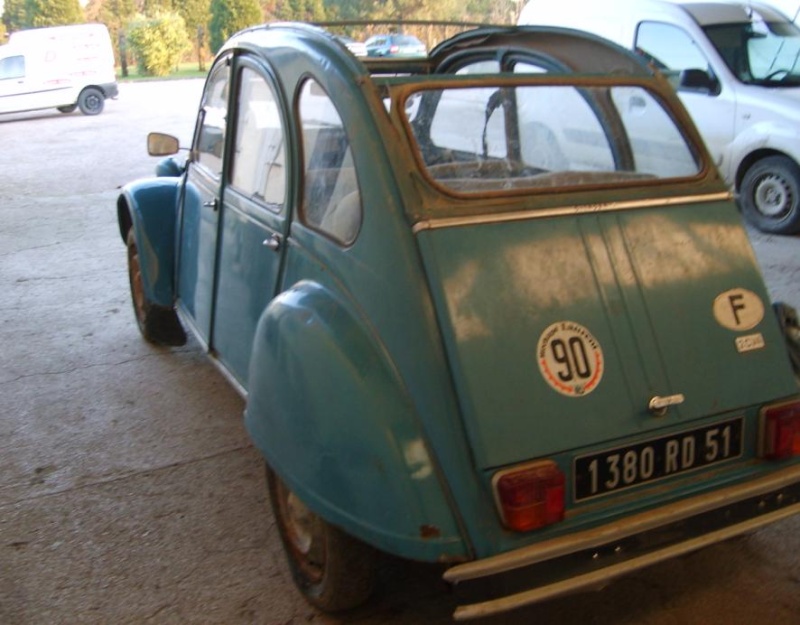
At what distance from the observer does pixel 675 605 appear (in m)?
3.06

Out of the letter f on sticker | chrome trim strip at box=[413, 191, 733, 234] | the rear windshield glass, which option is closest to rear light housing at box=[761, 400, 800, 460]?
the letter f on sticker

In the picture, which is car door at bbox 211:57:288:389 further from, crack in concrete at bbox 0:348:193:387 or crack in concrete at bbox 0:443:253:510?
crack in concrete at bbox 0:348:193:387

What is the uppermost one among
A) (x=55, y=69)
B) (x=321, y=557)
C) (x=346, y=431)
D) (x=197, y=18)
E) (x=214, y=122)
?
(x=197, y=18)

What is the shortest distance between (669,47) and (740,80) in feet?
2.75

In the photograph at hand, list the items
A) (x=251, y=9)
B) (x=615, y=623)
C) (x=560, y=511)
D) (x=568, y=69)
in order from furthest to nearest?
(x=251, y=9)
(x=568, y=69)
(x=615, y=623)
(x=560, y=511)

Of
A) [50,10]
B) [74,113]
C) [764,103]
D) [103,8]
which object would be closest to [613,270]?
[764,103]

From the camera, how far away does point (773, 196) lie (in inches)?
320

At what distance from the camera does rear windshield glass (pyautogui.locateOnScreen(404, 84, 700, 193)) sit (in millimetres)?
3281

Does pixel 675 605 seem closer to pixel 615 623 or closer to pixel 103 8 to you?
pixel 615 623

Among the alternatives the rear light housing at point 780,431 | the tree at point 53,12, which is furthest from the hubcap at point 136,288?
the tree at point 53,12

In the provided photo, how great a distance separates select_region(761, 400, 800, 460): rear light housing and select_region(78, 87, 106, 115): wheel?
803 inches

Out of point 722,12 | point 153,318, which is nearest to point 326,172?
point 153,318

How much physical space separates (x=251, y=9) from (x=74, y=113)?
37.4 ft

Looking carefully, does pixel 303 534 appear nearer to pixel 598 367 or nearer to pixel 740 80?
pixel 598 367
